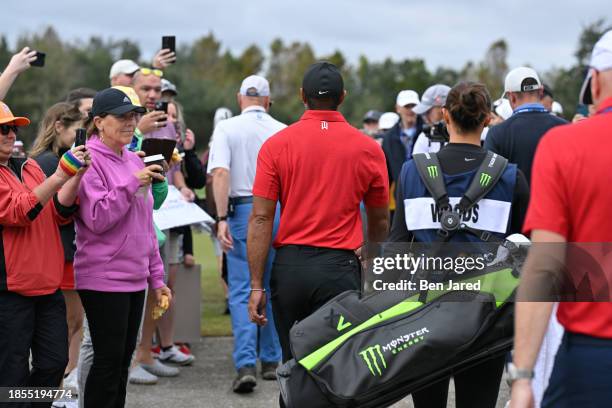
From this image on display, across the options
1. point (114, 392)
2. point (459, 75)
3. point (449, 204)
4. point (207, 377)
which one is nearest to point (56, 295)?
point (114, 392)

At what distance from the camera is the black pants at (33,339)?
4.78 m

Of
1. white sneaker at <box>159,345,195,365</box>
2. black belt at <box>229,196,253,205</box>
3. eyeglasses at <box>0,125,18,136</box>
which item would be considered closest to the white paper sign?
black belt at <box>229,196,253,205</box>

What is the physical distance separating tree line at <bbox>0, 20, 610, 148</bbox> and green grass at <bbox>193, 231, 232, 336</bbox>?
31.2m

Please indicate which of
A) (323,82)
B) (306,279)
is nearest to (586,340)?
(306,279)

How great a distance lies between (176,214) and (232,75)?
4087 inches

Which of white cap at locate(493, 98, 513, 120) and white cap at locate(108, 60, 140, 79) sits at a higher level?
white cap at locate(108, 60, 140, 79)

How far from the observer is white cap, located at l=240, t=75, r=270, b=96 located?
7.64 m

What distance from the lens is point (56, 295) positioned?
5.08m

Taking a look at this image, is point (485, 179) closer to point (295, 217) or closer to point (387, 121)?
point (295, 217)

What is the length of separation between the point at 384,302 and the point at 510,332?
608 mm

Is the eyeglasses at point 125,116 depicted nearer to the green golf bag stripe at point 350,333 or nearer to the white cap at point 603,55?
the green golf bag stripe at point 350,333

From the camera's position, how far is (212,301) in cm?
1235

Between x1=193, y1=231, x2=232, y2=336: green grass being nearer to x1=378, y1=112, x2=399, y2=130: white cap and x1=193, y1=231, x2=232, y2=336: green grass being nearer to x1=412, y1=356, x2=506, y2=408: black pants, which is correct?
x1=378, y1=112, x2=399, y2=130: white cap

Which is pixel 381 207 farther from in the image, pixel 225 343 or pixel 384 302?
pixel 225 343
